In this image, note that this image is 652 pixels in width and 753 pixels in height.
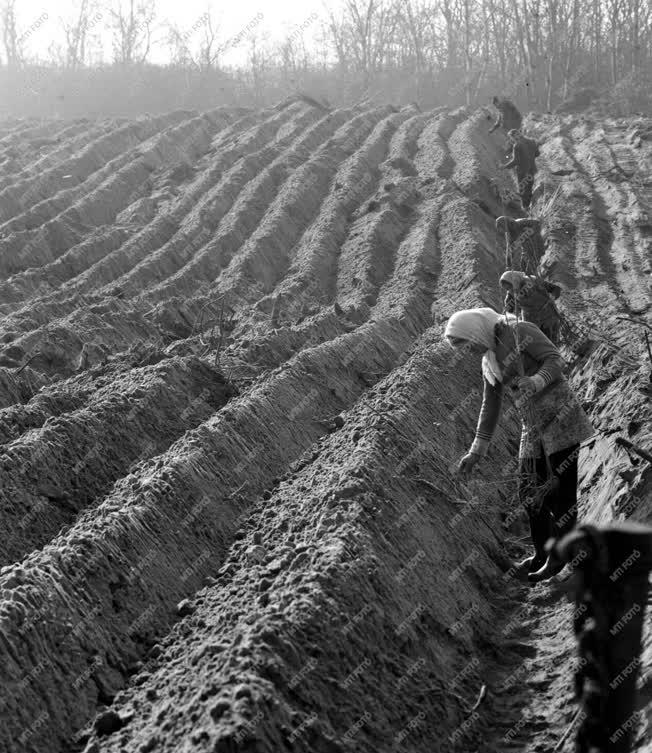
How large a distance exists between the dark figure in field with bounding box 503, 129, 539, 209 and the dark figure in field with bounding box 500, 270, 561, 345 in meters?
7.69

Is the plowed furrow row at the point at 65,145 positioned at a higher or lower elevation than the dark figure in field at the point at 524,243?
higher

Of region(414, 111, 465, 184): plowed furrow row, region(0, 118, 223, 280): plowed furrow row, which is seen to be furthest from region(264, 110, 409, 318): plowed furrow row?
region(0, 118, 223, 280): plowed furrow row

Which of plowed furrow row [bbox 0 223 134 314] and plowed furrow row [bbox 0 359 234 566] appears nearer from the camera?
plowed furrow row [bbox 0 359 234 566]

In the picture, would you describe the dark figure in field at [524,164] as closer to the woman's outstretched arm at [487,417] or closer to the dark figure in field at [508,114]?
the dark figure in field at [508,114]

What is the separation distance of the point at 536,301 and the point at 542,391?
12.0 ft

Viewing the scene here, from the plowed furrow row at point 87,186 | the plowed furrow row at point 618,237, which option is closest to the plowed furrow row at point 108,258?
the plowed furrow row at point 87,186

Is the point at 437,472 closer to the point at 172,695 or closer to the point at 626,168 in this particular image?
the point at 172,695

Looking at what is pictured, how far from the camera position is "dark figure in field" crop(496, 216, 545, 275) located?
1228cm

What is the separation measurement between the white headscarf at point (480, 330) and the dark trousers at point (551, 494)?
23.7 inches

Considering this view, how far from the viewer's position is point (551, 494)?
526 cm

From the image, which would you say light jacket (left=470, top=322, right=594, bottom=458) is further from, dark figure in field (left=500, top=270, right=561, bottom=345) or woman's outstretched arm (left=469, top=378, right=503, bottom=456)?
dark figure in field (left=500, top=270, right=561, bottom=345)

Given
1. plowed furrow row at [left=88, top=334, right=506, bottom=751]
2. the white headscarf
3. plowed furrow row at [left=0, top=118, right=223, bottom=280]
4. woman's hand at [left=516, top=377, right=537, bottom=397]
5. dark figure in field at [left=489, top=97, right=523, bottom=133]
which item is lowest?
plowed furrow row at [left=88, top=334, right=506, bottom=751]

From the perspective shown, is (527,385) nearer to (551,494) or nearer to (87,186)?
(551,494)

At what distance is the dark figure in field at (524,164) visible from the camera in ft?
53.6
